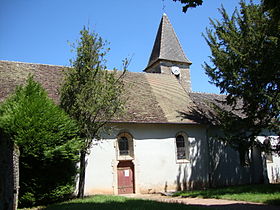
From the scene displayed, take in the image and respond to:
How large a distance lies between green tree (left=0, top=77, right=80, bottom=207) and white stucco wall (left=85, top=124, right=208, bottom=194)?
2.68 meters

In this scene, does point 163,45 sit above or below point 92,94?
above

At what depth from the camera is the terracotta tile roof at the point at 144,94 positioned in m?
16.0

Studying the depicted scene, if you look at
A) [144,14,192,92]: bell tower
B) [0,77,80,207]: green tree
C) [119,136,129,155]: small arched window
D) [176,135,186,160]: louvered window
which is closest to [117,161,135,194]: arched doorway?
[119,136,129,155]: small arched window

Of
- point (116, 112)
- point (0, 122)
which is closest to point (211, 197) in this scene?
point (116, 112)

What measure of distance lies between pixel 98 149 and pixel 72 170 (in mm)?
2657

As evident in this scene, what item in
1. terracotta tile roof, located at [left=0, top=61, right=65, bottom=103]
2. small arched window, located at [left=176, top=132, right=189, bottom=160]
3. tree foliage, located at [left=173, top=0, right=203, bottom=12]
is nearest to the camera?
tree foliage, located at [left=173, top=0, right=203, bottom=12]

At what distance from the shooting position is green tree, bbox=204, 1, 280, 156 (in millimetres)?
14578

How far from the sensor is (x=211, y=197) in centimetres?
1282

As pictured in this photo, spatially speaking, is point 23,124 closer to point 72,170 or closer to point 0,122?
point 0,122

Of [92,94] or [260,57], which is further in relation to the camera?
[260,57]

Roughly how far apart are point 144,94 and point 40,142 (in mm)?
9534

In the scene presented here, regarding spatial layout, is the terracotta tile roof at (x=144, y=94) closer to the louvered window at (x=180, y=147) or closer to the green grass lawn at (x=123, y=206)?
the louvered window at (x=180, y=147)

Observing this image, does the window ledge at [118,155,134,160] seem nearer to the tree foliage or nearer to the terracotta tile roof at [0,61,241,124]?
the terracotta tile roof at [0,61,241,124]

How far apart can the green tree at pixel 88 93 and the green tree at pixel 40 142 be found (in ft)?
2.68
